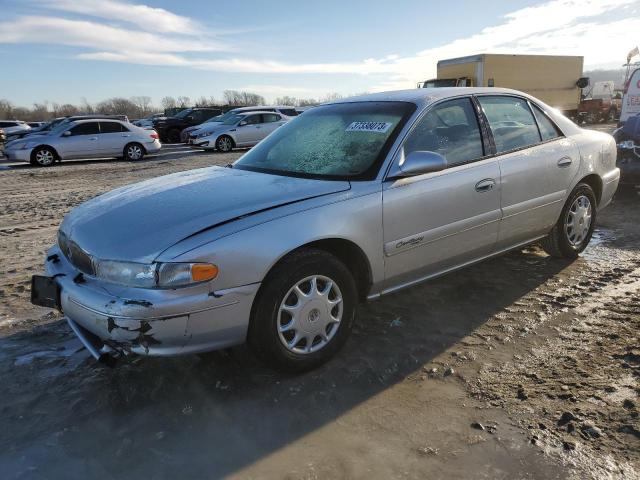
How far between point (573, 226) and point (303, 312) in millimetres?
3051

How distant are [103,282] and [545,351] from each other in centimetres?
259

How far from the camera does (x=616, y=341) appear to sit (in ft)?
10.4

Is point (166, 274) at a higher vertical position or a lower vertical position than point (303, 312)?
higher

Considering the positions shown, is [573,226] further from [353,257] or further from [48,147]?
[48,147]

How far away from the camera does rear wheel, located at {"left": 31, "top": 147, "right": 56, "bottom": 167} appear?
14852 mm

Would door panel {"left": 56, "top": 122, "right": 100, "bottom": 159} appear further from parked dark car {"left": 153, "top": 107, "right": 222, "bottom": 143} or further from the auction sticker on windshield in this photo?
the auction sticker on windshield

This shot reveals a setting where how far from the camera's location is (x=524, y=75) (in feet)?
71.1

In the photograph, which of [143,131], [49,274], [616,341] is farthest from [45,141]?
[616,341]

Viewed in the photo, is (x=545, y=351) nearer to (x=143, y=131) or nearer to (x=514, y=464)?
(x=514, y=464)

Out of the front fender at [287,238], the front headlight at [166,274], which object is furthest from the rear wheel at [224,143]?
the front headlight at [166,274]

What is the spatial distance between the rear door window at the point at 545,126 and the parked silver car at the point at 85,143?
1417cm

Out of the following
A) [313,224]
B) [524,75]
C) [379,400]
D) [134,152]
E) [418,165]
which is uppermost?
[524,75]

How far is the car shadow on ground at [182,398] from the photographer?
227 centimetres

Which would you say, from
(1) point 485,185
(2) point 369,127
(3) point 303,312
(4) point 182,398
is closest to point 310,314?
(3) point 303,312
